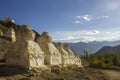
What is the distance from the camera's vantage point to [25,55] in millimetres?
31672

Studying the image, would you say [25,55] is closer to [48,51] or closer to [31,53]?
[31,53]

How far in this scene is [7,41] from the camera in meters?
58.2

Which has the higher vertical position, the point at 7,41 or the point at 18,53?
the point at 7,41

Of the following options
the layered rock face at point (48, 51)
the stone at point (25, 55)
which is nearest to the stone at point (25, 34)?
the stone at point (25, 55)

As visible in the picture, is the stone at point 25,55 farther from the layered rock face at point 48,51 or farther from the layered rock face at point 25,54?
the layered rock face at point 48,51

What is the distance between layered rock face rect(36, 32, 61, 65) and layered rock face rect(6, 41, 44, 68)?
318cm

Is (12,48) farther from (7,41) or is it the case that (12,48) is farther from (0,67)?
(7,41)

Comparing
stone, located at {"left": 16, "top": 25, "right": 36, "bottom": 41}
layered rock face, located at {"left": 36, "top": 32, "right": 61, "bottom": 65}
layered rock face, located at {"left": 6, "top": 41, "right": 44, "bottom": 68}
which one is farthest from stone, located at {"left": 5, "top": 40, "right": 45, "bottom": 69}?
layered rock face, located at {"left": 36, "top": 32, "right": 61, "bottom": 65}

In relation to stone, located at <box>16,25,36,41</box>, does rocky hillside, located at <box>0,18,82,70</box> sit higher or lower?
lower

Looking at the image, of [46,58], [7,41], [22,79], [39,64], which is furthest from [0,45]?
[22,79]

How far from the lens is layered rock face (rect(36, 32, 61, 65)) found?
3738 centimetres

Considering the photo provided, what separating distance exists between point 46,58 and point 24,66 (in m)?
6.21

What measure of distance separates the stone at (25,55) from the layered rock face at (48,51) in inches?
125

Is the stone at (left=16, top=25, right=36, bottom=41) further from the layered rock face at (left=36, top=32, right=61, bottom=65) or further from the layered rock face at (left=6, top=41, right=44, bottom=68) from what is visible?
the layered rock face at (left=36, top=32, right=61, bottom=65)
